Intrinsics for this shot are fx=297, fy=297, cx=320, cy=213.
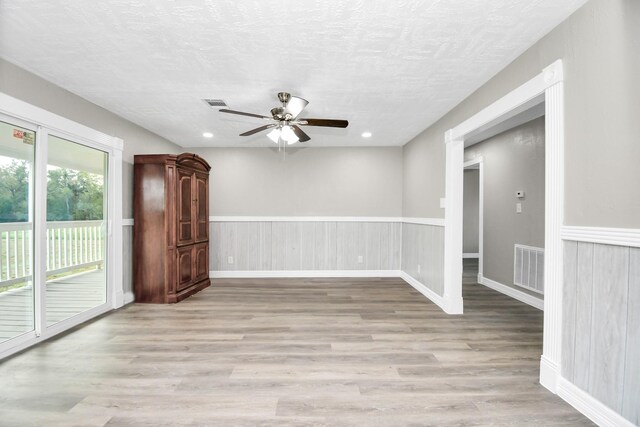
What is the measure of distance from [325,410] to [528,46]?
9.40 feet

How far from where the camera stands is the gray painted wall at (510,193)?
3.89 metres

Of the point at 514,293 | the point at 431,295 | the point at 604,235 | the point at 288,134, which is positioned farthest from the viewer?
the point at 514,293

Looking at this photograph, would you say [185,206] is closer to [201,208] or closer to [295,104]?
[201,208]

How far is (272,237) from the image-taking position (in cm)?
555

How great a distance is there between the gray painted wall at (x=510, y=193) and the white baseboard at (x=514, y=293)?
77 millimetres

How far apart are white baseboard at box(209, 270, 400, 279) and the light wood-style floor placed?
179cm

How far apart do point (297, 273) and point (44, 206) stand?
369cm

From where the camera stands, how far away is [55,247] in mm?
3139

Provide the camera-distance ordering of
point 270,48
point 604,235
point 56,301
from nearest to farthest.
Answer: point 604,235 < point 270,48 < point 56,301

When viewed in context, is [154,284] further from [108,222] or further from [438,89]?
[438,89]

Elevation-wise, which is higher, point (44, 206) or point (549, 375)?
point (44, 206)

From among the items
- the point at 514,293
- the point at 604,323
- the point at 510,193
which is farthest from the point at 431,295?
the point at 604,323

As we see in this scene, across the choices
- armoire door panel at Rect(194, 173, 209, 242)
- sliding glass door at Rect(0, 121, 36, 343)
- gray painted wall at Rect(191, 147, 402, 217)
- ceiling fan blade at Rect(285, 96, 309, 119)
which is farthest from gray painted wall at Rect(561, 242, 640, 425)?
armoire door panel at Rect(194, 173, 209, 242)

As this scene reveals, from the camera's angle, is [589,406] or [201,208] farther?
[201,208]
